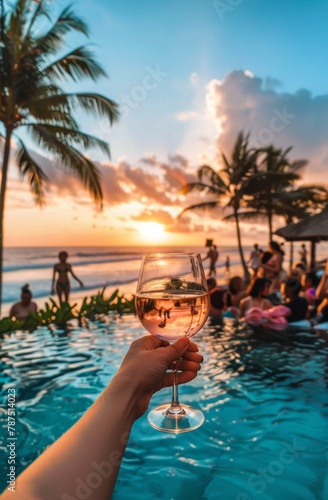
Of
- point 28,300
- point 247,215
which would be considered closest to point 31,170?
point 28,300

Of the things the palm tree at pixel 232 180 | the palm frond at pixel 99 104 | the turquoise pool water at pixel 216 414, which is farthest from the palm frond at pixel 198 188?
the turquoise pool water at pixel 216 414

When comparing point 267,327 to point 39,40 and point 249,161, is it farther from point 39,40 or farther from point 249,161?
point 249,161

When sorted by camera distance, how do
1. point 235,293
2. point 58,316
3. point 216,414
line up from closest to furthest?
1. point 216,414
2. point 58,316
3. point 235,293

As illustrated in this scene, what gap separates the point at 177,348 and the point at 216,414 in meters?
1.10

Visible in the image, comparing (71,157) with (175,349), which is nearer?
(175,349)

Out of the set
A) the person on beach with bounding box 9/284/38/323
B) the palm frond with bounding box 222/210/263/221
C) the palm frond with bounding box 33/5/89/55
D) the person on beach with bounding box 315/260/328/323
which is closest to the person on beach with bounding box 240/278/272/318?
the person on beach with bounding box 315/260/328/323

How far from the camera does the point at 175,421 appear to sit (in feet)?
4.69

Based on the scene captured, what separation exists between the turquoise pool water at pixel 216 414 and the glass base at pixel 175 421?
1.02 ft

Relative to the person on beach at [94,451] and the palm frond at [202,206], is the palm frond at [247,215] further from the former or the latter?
the person on beach at [94,451]

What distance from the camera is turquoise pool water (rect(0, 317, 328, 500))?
157cm

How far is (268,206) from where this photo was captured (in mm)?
22969

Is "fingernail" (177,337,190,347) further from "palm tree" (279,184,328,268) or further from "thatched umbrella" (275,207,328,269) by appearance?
"palm tree" (279,184,328,268)

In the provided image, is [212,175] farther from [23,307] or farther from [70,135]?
[23,307]

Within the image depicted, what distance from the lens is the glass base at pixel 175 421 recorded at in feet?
4.53
